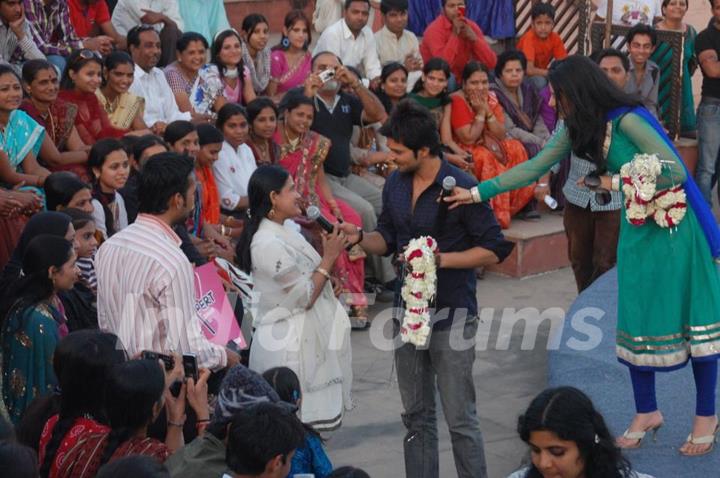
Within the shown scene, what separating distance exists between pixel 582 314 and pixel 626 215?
2.34m

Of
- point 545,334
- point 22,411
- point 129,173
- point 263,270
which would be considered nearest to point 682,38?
point 545,334

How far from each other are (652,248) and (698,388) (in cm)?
72

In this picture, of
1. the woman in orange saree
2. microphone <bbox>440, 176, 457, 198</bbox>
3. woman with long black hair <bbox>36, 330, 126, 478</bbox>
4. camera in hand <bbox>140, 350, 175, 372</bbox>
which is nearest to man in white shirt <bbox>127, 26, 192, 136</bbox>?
the woman in orange saree

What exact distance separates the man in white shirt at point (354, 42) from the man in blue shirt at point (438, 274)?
536cm

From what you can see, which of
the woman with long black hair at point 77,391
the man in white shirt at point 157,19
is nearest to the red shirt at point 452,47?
the man in white shirt at point 157,19

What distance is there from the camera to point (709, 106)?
11.8 meters

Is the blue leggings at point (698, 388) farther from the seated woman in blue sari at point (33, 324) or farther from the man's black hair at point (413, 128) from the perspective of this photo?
the seated woman in blue sari at point (33, 324)

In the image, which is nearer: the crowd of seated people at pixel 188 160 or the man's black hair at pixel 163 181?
the crowd of seated people at pixel 188 160

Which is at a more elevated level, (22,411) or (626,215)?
(626,215)

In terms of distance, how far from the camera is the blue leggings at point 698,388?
6.00 metres

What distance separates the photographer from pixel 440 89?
10625mm

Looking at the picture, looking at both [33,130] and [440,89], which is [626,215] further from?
[440,89]

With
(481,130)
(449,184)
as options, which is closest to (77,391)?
(449,184)

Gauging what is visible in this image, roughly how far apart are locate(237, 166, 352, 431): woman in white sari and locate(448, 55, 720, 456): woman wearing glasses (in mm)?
874
